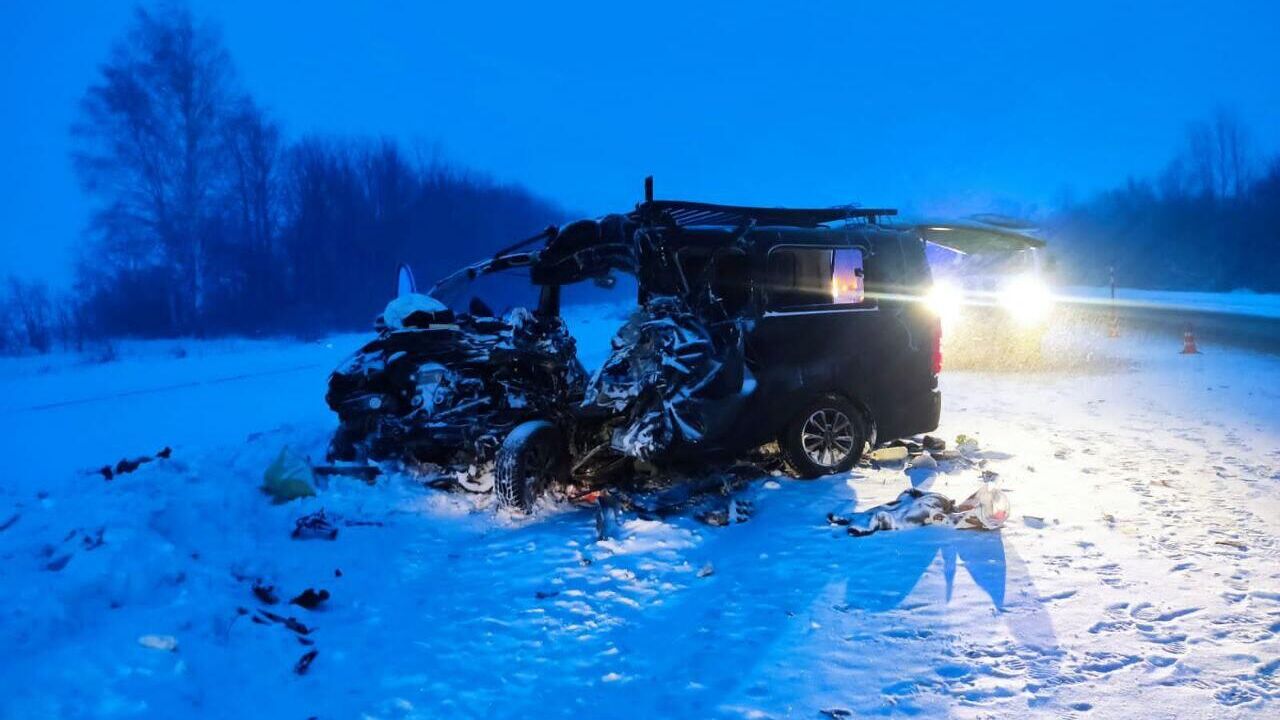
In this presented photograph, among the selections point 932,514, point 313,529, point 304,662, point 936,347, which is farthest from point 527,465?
point 936,347

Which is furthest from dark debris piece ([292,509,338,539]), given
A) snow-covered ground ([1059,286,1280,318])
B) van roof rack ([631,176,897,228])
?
snow-covered ground ([1059,286,1280,318])

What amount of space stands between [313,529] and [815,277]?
14.5ft

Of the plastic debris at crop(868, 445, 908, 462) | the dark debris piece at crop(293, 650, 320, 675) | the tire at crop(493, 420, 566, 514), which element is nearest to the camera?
the dark debris piece at crop(293, 650, 320, 675)

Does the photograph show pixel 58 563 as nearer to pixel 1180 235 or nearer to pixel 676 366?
pixel 676 366

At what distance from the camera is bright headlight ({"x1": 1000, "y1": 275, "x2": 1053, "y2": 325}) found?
14.9 meters

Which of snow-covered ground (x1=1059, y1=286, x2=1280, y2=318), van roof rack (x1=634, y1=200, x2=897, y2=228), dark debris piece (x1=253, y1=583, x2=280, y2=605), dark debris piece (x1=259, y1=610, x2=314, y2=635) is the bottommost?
dark debris piece (x1=259, y1=610, x2=314, y2=635)

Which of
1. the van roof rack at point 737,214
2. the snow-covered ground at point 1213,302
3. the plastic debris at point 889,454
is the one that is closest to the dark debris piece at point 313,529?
the van roof rack at point 737,214

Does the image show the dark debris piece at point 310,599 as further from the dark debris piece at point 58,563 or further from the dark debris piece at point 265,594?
the dark debris piece at point 58,563

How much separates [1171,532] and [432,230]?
31.0m

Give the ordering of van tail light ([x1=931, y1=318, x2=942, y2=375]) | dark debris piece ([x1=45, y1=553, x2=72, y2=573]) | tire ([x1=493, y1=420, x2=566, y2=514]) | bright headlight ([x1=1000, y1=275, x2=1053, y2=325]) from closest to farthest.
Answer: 1. dark debris piece ([x1=45, y1=553, x2=72, y2=573])
2. tire ([x1=493, y1=420, x2=566, y2=514])
3. van tail light ([x1=931, y1=318, x2=942, y2=375])
4. bright headlight ([x1=1000, y1=275, x2=1053, y2=325])

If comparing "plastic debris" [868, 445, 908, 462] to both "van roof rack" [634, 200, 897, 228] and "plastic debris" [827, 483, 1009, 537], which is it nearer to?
"plastic debris" [827, 483, 1009, 537]

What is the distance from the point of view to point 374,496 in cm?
566

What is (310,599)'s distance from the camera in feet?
12.9

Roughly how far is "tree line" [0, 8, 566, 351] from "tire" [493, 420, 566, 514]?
20625mm
